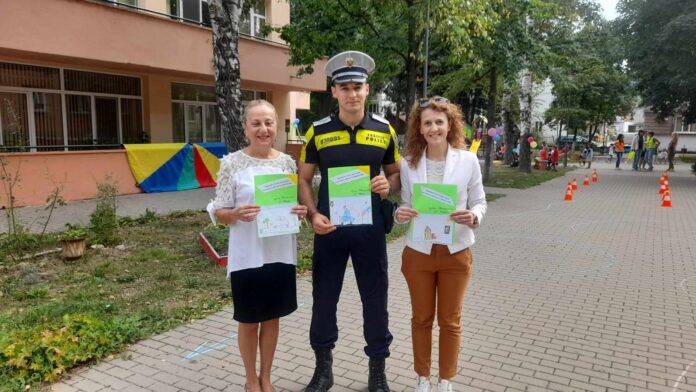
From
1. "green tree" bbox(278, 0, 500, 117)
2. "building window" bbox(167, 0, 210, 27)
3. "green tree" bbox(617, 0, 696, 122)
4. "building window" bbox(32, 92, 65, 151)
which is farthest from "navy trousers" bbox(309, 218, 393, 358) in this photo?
"green tree" bbox(617, 0, 696, 122)

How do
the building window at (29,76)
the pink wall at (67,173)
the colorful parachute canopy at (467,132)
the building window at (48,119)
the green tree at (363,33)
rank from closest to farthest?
the colorful parachute canopy at (467,132), the pink wall at (67,173), the building window at (29,76), the green tree at (363,33), the building window at (48,119)

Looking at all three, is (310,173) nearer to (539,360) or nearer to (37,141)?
(539,360)

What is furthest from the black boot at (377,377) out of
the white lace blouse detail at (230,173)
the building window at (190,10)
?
the building window at (190,10)

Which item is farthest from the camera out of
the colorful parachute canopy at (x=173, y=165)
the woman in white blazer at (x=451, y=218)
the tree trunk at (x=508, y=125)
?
the tree trunk at (x=508, y=125)

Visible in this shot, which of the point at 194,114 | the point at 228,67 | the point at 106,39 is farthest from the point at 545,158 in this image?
the point at 228,67

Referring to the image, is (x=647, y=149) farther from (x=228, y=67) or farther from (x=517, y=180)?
(x=228, y=67)

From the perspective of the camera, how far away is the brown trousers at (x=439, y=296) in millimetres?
3168

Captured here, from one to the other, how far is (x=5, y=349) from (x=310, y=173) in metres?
2.64

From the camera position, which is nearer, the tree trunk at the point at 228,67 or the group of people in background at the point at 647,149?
the tree trunk at the point at 228,67

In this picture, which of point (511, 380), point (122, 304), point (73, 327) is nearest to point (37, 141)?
point (122, 304)

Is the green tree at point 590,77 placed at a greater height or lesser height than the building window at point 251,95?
greater

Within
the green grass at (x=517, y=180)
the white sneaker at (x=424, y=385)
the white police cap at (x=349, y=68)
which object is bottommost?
the white sneaker at (x=424, y=385)

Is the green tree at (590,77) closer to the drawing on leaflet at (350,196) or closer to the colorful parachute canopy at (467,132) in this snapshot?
the colorful parachute canopy at (467,132)

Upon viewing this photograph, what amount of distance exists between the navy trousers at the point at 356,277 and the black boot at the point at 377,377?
5cm
